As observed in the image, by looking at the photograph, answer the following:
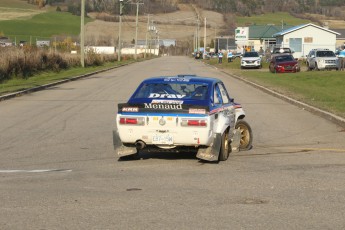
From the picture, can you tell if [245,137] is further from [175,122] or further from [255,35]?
[255,35]

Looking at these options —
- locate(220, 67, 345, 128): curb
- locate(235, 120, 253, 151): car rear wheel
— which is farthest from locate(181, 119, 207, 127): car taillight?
locate(220, 67, 345, 128): curb

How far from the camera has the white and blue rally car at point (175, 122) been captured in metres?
10.6

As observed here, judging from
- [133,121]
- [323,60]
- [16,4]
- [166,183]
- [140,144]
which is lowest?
[166,183]

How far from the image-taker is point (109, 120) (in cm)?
1764

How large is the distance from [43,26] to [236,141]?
432 ft

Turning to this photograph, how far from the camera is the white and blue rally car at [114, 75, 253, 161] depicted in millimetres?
10570

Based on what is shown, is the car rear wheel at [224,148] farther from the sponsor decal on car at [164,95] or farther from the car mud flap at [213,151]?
the sponsor decal on car at [164,95]

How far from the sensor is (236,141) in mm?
12203

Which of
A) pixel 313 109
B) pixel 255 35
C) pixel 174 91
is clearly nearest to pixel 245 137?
pixel 174 91

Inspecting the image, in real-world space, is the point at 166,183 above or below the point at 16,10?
below

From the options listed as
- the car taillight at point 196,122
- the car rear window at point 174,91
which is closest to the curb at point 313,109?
the car rear window at point 174,91

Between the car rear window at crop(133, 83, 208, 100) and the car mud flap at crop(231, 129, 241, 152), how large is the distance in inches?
48.2

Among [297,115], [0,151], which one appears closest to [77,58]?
[297,115]

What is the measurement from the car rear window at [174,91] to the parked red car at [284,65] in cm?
3552
